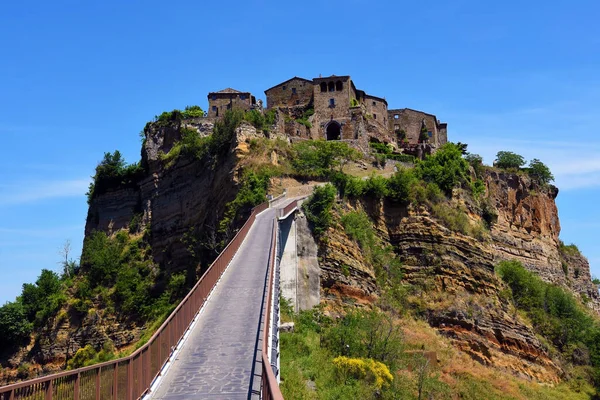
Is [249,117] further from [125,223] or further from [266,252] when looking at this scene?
[266,252]

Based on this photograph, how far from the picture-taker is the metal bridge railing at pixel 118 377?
921 cm

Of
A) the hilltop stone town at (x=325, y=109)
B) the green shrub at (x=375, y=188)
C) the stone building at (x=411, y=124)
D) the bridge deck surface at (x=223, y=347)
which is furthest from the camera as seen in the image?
the stone building at (x=411, y=124)

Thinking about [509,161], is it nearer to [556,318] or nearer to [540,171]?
[540,171]

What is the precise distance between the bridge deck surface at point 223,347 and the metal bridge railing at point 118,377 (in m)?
0.34

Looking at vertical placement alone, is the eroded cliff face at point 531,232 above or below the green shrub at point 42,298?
above

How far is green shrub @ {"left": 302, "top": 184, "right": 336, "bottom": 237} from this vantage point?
38.5 m

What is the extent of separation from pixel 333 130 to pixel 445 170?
1537 centimetres

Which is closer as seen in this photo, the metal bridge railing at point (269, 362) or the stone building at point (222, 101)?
the metal bridge railing at point (269, 362)

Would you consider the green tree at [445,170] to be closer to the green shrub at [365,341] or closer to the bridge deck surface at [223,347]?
the green shrub at [365,341]

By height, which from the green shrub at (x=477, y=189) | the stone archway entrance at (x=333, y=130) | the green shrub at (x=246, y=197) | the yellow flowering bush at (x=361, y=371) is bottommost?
the yellow flowering bush at (x=361, y=371)

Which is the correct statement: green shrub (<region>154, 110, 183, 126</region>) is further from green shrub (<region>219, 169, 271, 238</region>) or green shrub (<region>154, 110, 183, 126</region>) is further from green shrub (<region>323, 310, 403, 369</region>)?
green shrub (<region>323, 310, 403, 369</region>)

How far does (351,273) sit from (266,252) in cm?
1247

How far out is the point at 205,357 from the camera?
582 inches

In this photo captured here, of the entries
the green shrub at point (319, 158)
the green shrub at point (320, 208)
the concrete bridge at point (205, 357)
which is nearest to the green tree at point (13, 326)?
the green shrub at point (319, 158)
